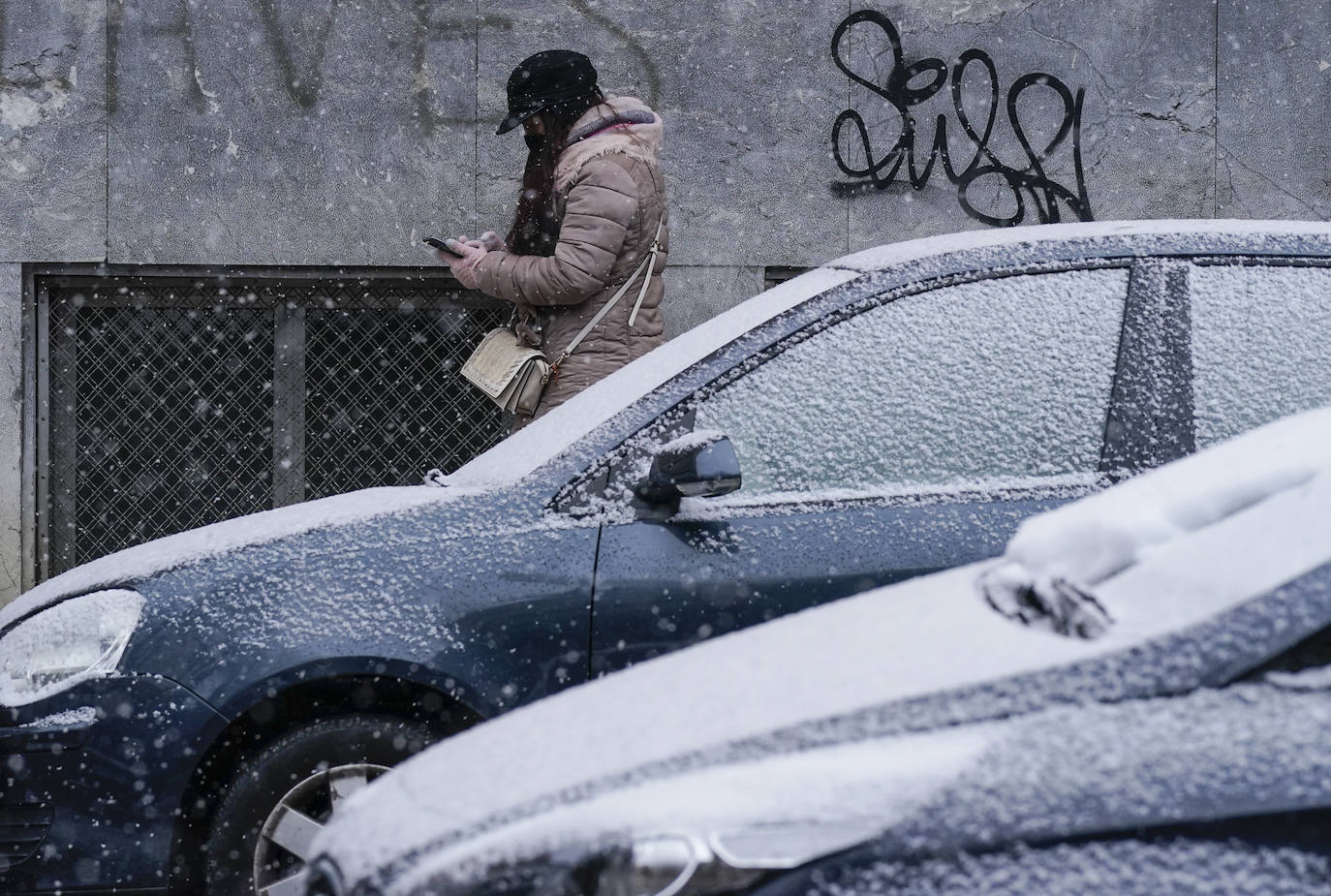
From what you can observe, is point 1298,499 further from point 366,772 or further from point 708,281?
point 708,281

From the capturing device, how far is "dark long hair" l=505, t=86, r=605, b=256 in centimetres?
→ 503

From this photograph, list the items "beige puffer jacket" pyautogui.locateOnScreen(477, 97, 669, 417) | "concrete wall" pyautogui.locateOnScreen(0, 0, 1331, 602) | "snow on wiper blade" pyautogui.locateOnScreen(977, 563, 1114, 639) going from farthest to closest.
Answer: "concrete wall" pyautogui.locateOnScreen(0, 0, 1331, 602)
"beige puffer jacket" pyautogui.locateOnScreen(477, 97, 669, 417)
"snow on wiper blade" pyautogui.locateOnScreen(977, 563, 1114, 639)

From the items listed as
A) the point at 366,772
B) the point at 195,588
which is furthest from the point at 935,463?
the point at 195,588

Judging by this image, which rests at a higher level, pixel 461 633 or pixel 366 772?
pixel 461 633

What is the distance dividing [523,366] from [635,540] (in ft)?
6.52

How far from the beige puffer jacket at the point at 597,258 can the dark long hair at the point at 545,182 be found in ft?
0.16

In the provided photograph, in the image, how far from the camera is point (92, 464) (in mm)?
7352

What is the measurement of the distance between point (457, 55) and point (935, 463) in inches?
194

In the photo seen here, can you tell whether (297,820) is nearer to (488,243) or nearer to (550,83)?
(488,243)

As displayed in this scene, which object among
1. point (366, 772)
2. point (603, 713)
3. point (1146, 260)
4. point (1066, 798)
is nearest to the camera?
point (1066, 798)

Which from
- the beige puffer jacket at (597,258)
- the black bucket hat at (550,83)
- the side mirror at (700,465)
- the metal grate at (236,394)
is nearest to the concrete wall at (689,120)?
the metal grate at (236,394)

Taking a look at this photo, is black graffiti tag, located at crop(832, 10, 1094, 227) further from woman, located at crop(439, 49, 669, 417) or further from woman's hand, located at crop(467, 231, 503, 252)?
woman's hand, located at crop(467, 231, 503, 252)

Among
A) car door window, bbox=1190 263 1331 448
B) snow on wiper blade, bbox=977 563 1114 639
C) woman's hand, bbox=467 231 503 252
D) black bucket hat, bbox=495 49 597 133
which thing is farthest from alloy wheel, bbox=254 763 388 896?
black bucket hat, bbox=495 49 597 133

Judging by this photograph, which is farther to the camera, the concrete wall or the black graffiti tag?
the black graffiti tag
